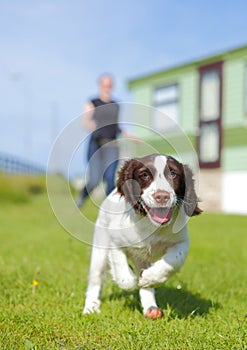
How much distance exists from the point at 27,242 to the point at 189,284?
Answer: 161 inches

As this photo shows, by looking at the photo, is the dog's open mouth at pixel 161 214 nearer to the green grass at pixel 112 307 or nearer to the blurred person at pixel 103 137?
the green grass at pixel 112 307

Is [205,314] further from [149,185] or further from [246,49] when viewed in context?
[246,49]

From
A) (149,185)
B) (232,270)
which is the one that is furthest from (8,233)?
(149,185)

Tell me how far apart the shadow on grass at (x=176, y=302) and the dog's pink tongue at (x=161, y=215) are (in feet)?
2.44

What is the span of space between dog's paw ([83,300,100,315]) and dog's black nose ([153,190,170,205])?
1.09 m

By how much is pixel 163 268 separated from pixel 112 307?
74cm

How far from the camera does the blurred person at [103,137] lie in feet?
15.6

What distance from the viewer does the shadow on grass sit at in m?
4.00

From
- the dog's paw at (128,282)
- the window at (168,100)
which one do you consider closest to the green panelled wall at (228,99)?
the window at (168,100)

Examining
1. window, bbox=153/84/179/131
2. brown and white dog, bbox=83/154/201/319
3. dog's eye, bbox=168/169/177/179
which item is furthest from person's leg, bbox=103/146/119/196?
window, bbox=153/84/179/131

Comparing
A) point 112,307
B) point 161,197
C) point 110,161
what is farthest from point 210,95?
point 161,197

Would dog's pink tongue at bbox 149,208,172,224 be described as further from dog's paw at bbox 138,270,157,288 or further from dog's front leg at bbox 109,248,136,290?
dog's front leg at bbox 109,248,136,290

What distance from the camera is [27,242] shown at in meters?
8.66

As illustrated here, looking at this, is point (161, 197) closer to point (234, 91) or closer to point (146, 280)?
point (146, 280)
